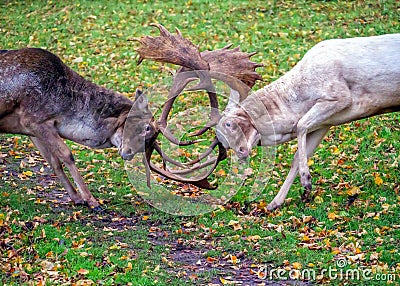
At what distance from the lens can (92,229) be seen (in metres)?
8.87

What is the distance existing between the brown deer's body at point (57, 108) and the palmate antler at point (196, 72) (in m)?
0.70

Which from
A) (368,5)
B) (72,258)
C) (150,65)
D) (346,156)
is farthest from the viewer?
(368,5)

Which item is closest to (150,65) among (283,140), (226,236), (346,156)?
(346,156)

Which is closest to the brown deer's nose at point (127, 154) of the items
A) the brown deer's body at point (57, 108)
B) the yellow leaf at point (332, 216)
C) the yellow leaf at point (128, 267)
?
the brown deer's body at point (57, 108)

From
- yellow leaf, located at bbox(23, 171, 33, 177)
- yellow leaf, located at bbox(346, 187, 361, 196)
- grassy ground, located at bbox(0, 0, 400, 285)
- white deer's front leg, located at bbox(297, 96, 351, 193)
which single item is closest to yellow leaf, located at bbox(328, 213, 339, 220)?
grassy ground, located at bbox(0, 0, 400, 285)

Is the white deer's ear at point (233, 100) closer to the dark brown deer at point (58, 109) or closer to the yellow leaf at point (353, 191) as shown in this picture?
the dark brown deer at point (58, 109)

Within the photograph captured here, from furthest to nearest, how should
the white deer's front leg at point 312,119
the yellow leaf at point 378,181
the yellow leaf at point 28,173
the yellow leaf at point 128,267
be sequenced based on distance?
the yellow leaf at point 28,173 < the yellow leaf at point 378,181 < the white deer's front leg at point 312,119 < the yellow leaf at point 128,267

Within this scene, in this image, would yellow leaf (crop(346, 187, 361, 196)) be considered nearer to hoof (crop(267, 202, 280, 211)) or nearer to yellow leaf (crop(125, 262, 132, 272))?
hoof (crop(267, 202, 280, 211))

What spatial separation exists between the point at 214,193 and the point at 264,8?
10.4 m

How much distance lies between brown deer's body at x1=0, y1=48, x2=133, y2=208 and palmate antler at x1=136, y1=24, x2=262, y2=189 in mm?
700

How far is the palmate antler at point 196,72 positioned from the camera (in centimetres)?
929

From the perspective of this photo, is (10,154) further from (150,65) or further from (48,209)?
(150,65)

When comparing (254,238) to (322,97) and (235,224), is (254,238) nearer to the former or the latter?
(235,224)

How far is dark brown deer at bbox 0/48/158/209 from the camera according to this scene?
30.9ft
